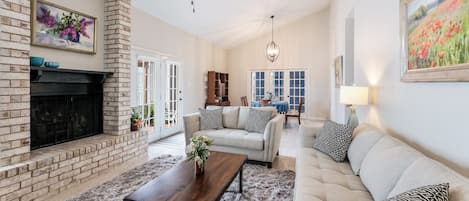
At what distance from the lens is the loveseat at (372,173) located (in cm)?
117

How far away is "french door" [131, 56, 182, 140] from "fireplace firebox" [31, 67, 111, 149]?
932 millimetres

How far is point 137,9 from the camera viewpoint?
4453 mm

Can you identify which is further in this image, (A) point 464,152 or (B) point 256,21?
(B) point 256,21

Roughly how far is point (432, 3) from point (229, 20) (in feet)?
16.3

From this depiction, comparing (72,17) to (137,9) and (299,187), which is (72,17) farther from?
(299,187)

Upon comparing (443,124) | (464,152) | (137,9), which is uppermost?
(137,9)

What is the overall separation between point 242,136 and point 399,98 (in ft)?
6.65

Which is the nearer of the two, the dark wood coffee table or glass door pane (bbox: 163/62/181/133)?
the dark wood coffee table

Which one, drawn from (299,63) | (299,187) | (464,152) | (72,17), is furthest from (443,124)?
(299,63)

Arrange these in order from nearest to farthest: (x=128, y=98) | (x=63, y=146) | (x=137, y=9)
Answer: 1. (x=63, y=146)
2. (x=128, y=98)
3. (x=137, y=9)

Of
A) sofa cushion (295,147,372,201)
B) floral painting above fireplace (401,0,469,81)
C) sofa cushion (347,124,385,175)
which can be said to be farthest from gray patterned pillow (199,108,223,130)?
floral painting above fireplace (401,0,469,81)

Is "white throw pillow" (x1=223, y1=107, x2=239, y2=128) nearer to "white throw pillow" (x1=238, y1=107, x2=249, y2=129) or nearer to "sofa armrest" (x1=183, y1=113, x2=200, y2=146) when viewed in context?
"white throw pillow" (x1=238, y1=107, x2=249, y2=129)

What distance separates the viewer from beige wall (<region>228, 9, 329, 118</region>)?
313 inches

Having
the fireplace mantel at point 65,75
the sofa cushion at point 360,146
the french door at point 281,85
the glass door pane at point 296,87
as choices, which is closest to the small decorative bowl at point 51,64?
the fireplace mantel at point 65,75
